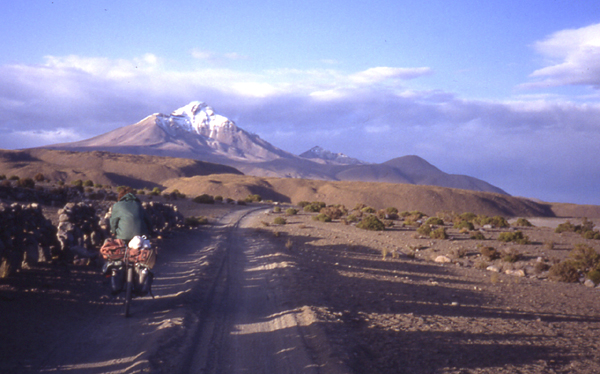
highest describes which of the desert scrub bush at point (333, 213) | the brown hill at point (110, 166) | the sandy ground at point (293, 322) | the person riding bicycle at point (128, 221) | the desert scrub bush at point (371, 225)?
the brown hill at point (110, 166)

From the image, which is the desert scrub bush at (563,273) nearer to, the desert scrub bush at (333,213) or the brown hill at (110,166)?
the desert scrub bush at (333,213)

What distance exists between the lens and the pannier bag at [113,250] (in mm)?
6965

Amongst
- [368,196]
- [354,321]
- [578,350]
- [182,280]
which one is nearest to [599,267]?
[578,350]

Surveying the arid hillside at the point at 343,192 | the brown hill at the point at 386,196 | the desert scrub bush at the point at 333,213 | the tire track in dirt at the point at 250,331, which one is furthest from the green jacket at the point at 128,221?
the brown hill at the point at 386,196

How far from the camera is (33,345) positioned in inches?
225

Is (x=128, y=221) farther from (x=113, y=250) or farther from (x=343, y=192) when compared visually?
(x=343, y=192)

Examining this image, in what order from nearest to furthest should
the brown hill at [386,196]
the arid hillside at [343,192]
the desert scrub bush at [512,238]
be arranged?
the desert scrub bush at [512,238], the brown hill at [386,196], the arid hillside at [343,192]

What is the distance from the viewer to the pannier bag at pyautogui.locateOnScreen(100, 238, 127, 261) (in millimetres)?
6965

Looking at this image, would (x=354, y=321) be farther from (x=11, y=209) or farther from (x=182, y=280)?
(x=11, y=209)

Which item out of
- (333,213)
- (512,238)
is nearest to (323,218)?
(333,213)

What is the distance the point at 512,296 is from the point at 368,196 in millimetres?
65991

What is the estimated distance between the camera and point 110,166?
110 m

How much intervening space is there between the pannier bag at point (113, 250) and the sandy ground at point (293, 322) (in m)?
1.04

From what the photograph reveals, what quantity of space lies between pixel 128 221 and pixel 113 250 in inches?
20.9
